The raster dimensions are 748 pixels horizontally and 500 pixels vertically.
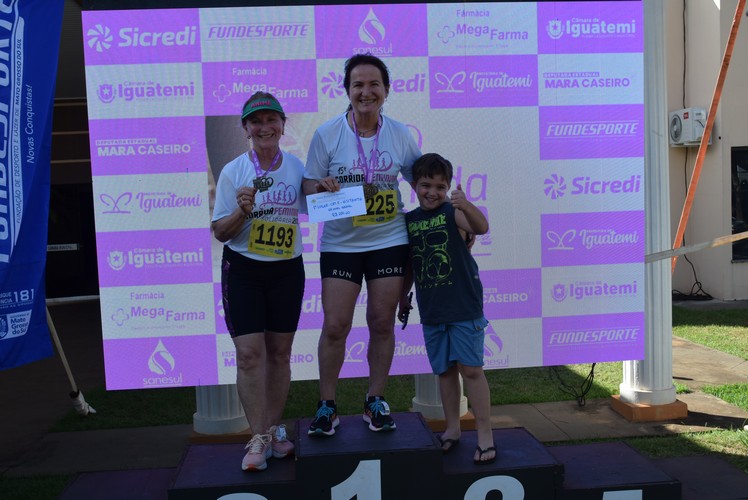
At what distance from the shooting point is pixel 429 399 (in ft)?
16.6

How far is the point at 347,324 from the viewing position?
11.6ft

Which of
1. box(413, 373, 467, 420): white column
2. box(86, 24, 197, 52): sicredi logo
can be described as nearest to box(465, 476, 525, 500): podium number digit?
box(413, 373, 467, 420): white column

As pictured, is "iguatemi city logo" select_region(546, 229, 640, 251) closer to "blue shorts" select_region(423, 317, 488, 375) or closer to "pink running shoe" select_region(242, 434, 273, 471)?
"blue shorts" select_region(423, 317, 488, 375)

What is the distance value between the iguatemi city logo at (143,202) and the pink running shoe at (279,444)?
1.73m

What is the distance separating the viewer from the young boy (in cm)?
341

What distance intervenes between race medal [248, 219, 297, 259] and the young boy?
1.91ft

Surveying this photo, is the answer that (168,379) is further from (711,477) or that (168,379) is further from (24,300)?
(711,477)

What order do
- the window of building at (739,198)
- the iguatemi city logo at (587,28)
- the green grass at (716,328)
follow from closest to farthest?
the iguatemi city logo at (587,28), the green grass at (716,328), the window of building at (739,198)

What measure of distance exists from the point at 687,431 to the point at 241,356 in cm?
317

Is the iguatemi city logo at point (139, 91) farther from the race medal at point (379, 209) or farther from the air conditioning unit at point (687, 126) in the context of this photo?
the air conditioning unit at point (687, 126)

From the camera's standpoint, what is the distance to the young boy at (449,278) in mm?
3406

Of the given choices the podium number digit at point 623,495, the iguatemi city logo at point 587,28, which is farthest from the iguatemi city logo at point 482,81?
the podium number digit at point 623,495

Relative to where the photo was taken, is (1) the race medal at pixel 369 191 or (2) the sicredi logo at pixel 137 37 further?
(2) the sicredi logo at pixel 137 37

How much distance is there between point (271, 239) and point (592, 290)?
248 centimetres
